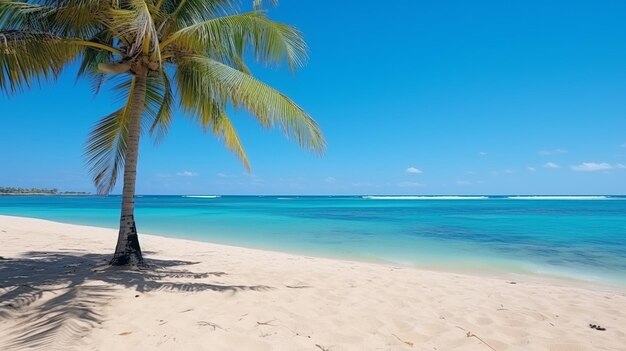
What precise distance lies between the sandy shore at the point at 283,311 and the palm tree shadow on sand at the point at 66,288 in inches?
0.6

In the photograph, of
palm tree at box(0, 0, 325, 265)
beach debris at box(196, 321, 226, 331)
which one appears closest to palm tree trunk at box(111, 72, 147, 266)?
palm tree at box(0, 0, 325, 265)

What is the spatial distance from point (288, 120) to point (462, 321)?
3.79 metres

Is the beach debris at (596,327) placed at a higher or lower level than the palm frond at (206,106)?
lower

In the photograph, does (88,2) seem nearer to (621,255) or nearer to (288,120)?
(288,120)

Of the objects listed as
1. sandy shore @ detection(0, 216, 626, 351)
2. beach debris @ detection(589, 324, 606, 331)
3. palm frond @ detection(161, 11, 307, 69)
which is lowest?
beach debris @ detection(589, 324, 606, 331)

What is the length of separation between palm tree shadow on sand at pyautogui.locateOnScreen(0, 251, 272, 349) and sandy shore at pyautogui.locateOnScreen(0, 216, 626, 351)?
0.6 inches

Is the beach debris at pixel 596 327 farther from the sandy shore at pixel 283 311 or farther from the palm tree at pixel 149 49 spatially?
the palm tree at pixel 149 49

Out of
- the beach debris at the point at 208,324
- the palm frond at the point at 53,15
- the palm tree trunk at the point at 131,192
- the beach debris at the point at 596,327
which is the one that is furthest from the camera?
the palm tree trunk at the point at 131,192

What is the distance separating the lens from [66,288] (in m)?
4.71

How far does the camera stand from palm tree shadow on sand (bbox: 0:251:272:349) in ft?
10.8

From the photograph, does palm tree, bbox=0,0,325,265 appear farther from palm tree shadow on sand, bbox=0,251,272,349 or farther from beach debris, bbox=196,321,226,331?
beach debris, bbox=196,321,226,331

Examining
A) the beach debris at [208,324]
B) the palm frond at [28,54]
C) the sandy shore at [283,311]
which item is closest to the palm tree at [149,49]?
the palm frond at [28,54]

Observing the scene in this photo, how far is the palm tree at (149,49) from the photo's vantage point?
5.30 m

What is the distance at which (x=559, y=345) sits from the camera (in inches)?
137
